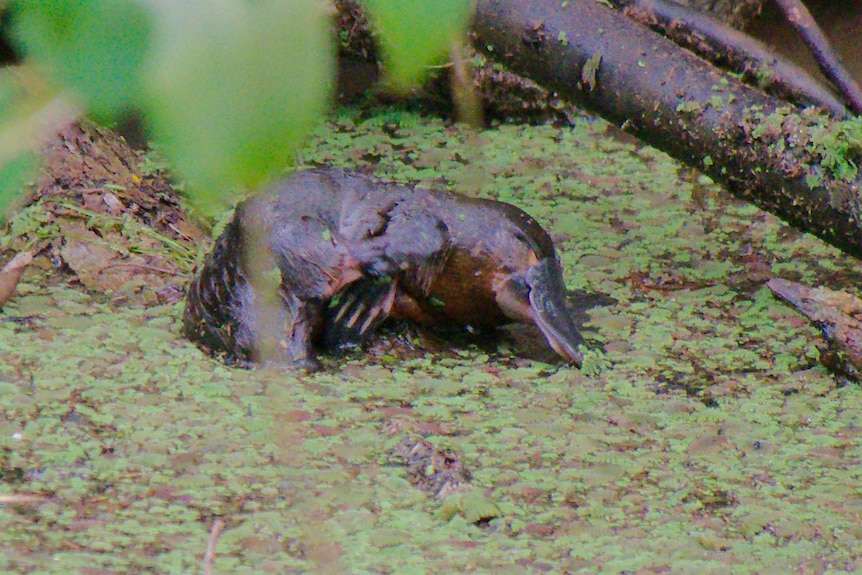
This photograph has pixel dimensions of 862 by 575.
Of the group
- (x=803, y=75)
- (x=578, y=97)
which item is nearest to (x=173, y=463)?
(x=578, y=97)

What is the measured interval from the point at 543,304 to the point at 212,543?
101cm

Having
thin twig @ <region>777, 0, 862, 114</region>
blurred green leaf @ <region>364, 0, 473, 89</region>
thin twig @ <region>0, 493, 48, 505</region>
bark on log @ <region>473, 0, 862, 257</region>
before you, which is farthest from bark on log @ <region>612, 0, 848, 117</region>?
blurred green leaf @ <region>364, 0, 473, 89</region>

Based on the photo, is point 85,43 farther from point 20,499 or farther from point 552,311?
point 552,311

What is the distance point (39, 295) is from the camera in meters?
2.56

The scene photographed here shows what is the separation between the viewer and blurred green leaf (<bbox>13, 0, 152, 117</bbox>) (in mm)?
347

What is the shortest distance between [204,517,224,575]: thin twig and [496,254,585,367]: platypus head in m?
0.90

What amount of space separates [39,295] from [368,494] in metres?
1.18

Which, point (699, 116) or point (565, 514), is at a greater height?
point (699, 116)

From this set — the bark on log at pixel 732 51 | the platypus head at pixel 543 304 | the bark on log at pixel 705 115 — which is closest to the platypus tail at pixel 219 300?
the platypus head at pixel 543 304

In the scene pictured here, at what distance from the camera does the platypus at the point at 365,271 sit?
7.40ft

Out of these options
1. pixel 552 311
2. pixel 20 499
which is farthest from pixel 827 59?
pixel 20 499

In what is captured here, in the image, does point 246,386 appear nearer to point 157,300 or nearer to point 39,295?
point 157,300

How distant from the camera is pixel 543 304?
234 centimetres

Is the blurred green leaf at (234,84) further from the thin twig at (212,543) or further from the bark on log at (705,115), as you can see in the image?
the bark on log at (705,115)
